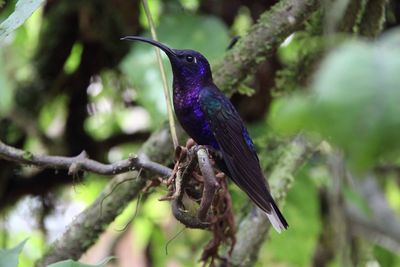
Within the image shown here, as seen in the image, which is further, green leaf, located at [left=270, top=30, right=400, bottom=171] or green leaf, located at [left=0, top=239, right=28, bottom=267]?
green leaf, located at [left=0, top=239, right=28, bottom=267]

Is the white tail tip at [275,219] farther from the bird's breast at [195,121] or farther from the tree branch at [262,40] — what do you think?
the tree branch at [262,40]

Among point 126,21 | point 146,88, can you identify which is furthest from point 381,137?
point 126,21

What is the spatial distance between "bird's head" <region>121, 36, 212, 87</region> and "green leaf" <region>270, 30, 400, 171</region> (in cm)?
161

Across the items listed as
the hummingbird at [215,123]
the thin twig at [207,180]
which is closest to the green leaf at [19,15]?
the thin twig at [207,180]

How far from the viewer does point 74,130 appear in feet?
11.1

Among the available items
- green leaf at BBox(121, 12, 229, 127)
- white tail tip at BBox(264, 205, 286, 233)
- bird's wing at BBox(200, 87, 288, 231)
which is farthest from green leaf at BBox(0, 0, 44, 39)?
green leaf at BBox(121, 12, 229, 127)

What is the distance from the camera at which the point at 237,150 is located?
2031 mm

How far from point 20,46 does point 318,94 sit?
3213 mm

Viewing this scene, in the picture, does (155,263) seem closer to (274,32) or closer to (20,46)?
(20,46)

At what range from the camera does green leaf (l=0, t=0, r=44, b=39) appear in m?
1.34

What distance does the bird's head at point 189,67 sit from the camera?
2215 mm

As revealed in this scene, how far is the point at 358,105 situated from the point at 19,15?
3.05ft

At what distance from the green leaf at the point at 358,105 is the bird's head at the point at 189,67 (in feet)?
5.28

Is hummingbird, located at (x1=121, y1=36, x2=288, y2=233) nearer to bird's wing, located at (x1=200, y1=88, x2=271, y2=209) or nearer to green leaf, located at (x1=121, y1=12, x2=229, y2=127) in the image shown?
bird's wing, located at (x1=200, y1=88, x2=271, y2=209)
